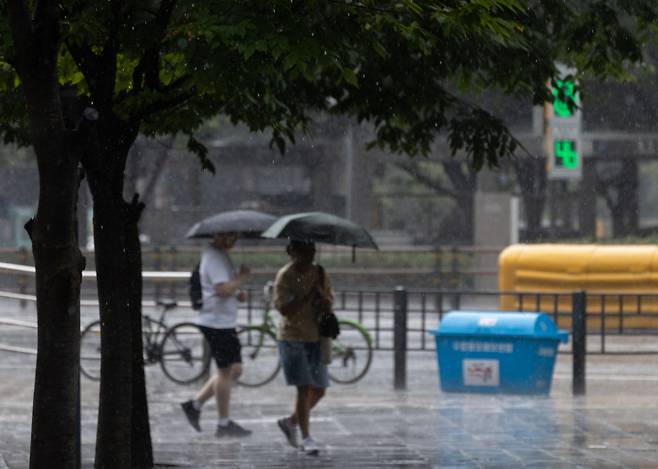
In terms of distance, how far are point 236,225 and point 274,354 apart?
10.1 ft

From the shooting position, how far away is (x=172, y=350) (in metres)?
15.3

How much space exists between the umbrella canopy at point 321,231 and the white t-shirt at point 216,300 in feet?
3.66

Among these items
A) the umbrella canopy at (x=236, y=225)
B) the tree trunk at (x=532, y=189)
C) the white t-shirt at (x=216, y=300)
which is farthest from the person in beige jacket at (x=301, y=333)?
the tree trunk at (x=532, y=189)

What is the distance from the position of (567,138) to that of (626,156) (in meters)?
14.8

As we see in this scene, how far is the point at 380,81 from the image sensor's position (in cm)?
1007

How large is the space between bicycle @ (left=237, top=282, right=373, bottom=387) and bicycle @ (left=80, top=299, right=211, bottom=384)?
0.50m

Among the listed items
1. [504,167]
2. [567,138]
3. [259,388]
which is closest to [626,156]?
[504,167]

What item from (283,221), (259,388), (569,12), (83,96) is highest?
(569,12)

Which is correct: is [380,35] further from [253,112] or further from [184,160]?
[184,160]

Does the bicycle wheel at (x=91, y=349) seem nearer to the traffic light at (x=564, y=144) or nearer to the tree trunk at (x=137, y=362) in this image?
the tree trunk at (x=137, y=362)

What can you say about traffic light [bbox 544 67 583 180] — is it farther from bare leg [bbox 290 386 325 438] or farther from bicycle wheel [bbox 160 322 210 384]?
bare leg [bbox 290 386 325 438]

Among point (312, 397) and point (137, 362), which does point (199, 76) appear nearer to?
point (137, 362)

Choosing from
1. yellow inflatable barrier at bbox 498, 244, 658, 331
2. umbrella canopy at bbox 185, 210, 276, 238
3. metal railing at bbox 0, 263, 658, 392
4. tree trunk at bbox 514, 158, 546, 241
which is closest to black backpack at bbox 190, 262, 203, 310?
umbrella canopy at bbox 185, 210, 276, 238

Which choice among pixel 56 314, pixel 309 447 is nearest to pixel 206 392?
pixel 309 447
